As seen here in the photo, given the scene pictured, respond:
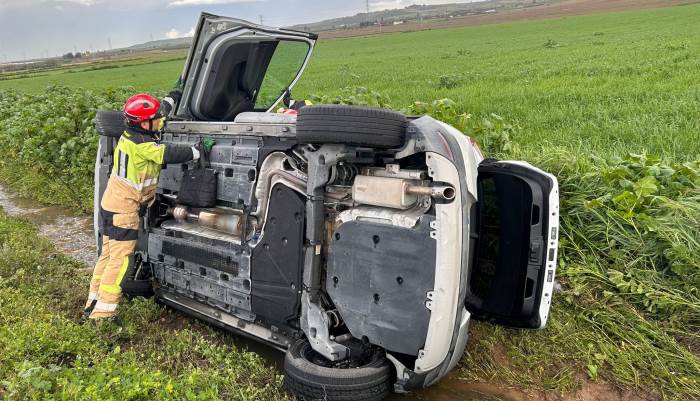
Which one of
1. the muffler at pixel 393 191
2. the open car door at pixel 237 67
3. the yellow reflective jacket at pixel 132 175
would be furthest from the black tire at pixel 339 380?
the open car door at pixel 237 67

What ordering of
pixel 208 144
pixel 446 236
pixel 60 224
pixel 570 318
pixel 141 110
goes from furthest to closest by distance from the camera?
pixel 60 224, pixel 141 110, pixel 208 144, pixel 570 318, pixel 446 236

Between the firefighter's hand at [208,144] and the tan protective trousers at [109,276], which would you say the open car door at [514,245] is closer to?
the firefighter's hand at [208,144]

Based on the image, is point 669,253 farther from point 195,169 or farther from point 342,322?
point 195,169

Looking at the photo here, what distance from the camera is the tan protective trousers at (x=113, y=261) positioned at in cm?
426

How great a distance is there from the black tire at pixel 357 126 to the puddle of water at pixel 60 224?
397cm

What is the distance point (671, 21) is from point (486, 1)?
129 metres

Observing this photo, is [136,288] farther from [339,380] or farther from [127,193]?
[339,380]

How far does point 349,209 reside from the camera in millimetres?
3100

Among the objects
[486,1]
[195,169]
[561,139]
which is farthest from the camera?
[486,1]

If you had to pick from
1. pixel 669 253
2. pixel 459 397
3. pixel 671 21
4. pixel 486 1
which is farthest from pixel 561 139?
pixel 486 1

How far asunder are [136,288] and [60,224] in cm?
364

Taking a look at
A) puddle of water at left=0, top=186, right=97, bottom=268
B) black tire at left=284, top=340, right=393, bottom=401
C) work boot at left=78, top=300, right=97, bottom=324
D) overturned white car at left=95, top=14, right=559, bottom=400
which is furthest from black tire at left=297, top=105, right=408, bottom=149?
puddle of water at left=0, top=186, right=97, bottom=268

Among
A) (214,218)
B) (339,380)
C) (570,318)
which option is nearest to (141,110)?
(214,218)

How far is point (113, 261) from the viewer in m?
4.37
